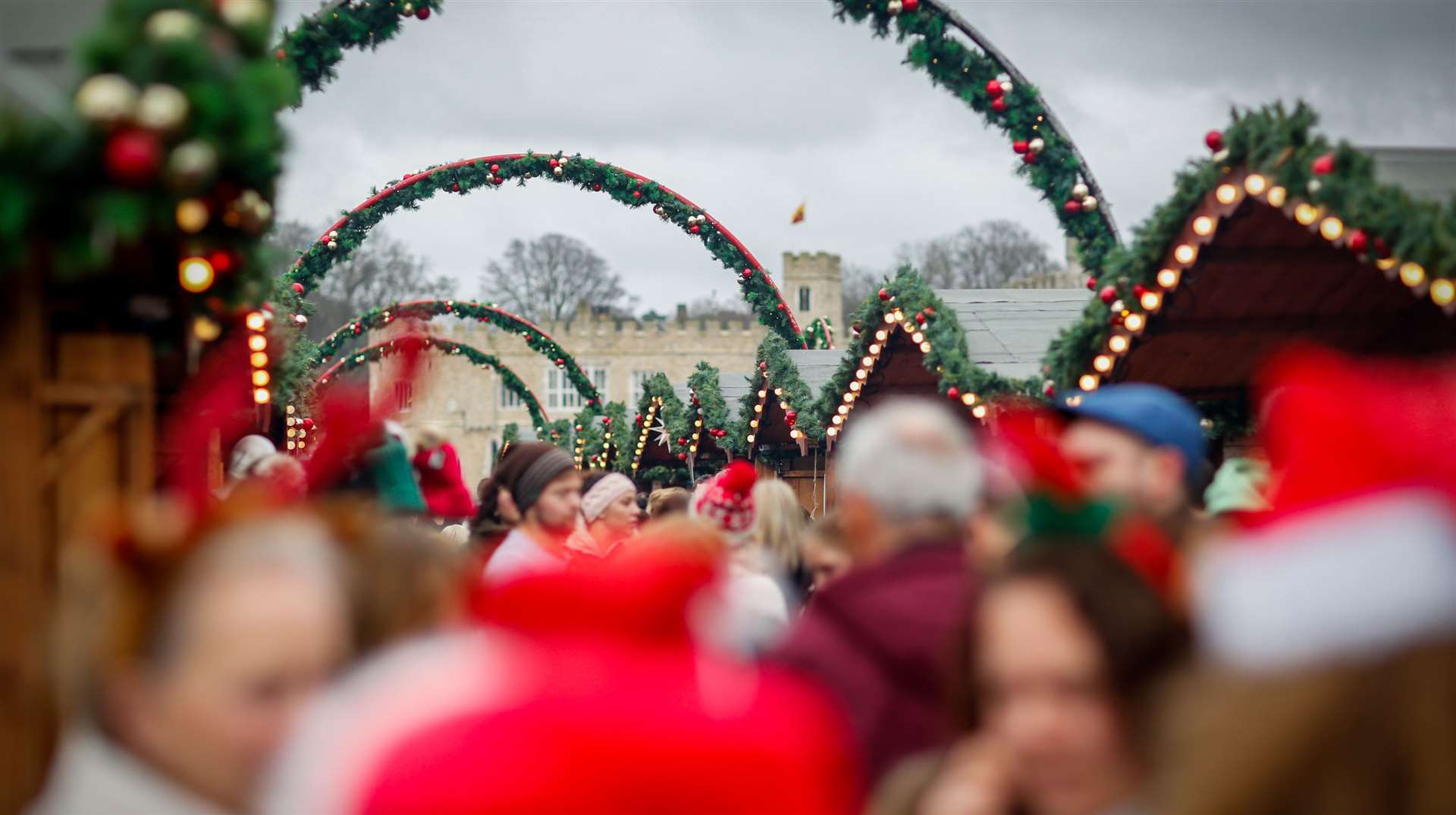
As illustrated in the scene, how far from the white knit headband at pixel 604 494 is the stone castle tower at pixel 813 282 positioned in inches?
2692

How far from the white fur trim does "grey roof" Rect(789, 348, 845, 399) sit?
1126 cm

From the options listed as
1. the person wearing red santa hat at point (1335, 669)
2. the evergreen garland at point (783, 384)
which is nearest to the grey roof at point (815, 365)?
the evergreen garland at point (783, 384)

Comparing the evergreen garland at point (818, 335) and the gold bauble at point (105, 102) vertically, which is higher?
the gold bauble at point (105, 102)

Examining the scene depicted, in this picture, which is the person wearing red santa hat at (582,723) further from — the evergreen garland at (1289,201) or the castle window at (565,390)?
the castle window at (565,390)

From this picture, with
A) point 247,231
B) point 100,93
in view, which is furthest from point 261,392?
point 100,93

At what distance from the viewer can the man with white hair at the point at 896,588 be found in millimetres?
2814

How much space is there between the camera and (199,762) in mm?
1829

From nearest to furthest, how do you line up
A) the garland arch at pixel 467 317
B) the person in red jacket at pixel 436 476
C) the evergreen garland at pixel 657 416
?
1. the person in red jacket at pixel 436 476
2. the evergreen garland at pixel 657 416
3. the garland arch at pixel 467 317

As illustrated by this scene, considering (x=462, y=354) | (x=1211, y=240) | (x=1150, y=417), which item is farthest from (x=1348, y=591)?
(x=462, y=354)

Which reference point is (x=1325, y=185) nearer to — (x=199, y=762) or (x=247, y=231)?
(x=247, y=231)

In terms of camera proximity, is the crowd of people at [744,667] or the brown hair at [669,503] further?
the brown hair at [669,503]

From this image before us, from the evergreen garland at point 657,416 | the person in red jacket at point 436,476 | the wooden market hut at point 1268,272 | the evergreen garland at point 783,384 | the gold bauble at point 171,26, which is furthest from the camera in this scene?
the evergreen garland at point 657,416

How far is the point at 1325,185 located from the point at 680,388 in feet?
59.6

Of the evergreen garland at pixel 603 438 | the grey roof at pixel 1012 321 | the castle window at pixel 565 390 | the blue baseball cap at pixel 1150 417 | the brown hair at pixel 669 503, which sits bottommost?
the castle window at pixel 565 390
